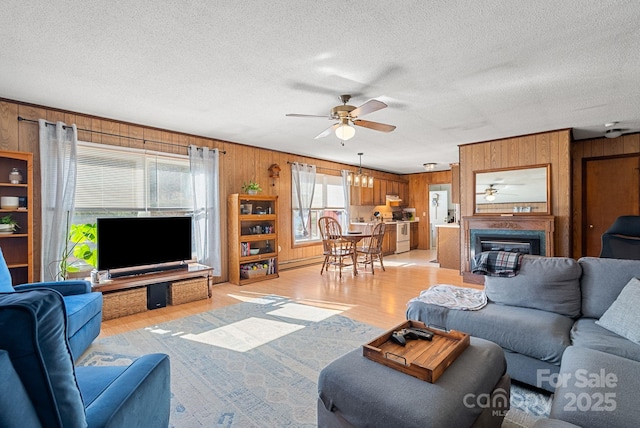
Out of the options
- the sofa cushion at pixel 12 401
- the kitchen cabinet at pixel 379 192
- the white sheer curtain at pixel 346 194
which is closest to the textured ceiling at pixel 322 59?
the sofa cushion at pixel 12 401

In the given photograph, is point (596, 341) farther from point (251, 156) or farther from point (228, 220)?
point (251, 156)

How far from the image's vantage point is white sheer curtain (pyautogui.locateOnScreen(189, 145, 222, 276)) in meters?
4.77

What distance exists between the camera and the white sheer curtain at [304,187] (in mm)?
6406

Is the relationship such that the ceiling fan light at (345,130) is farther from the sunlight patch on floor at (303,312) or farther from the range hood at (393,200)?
the range hood at (393,200)

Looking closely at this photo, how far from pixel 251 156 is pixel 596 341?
5.19m

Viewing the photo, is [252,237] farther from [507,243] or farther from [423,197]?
[423,197]

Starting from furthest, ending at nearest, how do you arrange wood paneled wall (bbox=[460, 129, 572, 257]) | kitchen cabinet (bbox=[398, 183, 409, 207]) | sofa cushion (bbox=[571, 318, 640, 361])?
1. kitchen cabinet (bbox=[398, 183, 409, 207])
2. wood paneled wall (bbox=[460, 129, 572, 257])
3. sofa cushion (bbox=[571, 318, 640, 361])

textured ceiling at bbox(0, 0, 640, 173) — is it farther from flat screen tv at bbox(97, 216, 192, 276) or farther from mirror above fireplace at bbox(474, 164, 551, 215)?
flat screen tv at bbox(97, 216, 192, 276)

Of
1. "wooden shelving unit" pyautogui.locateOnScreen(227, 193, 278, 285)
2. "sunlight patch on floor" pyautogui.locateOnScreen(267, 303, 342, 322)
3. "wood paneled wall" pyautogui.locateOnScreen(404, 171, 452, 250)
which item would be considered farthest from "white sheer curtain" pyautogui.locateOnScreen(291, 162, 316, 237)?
→ "wood paneled wall" pyautogui.locateOnScreen(404, 171, 452, 250)

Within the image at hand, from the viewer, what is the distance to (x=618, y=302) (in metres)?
2.00

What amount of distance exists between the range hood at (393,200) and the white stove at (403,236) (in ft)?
2.20

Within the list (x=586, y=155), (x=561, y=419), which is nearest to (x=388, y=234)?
(x=586, y=155)

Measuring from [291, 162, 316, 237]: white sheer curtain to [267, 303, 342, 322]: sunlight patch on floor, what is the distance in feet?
9.42

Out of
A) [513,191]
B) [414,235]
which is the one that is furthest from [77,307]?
[414,235]
